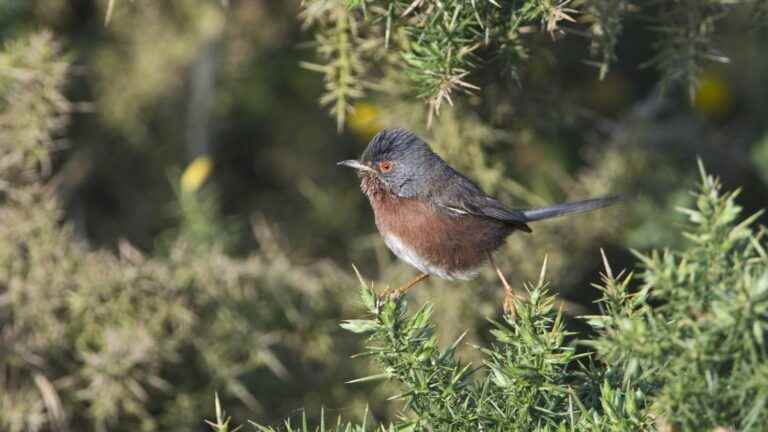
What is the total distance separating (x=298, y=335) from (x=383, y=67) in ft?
4.75

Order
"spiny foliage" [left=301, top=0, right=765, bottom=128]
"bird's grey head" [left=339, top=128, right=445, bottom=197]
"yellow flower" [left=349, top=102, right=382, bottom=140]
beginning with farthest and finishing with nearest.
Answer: "yellow flower" [left=349, top=102, right=382, bottom=140] → "bird's grey head" [left=339, top=128, right=445, bottom=197] → "spiny foliage" [left=301, top=0, right=765, bottom=128]

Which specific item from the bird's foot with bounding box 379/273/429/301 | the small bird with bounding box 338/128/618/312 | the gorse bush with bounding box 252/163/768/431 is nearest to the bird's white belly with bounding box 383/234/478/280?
the small bird with bounding box 338/128/618/312

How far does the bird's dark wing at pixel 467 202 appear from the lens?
3.68 m

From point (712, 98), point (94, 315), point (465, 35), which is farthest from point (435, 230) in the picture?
point (712, 98)

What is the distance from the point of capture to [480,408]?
7.07 feet

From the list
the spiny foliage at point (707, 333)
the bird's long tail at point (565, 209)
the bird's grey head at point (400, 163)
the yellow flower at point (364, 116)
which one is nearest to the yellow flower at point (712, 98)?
the yellow flower at point (364, 116)

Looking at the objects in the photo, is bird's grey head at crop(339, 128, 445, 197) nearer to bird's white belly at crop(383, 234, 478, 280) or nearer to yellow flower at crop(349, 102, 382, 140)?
bird's white belly at crop(383, 234, 478, 280)

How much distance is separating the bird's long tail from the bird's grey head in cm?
51

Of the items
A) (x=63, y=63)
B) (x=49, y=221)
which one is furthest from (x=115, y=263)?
(x=63, y=63)

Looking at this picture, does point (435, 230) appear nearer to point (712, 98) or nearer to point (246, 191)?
point (246, 191)

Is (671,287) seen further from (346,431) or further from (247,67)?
(247,67)

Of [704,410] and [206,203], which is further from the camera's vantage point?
[206,203]

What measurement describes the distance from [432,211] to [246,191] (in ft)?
9.90

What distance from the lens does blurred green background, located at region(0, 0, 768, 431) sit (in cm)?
361
